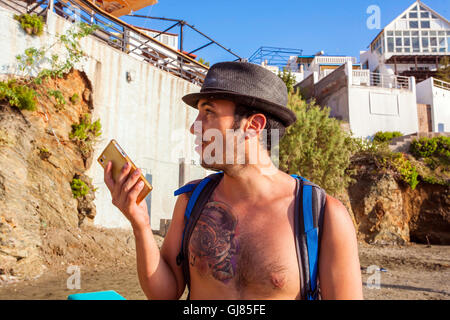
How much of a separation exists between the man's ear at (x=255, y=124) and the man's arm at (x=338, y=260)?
1.91 ft

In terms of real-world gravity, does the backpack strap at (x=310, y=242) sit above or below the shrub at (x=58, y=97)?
below

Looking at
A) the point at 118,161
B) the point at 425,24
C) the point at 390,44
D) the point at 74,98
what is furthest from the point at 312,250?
the point at 425,24

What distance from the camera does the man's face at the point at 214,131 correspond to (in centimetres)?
178

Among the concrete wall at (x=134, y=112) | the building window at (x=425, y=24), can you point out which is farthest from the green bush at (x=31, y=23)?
the building window at (x=425, y=24)

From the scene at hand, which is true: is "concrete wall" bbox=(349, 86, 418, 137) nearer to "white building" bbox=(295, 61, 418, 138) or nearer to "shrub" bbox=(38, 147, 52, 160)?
"white building" bbox=(295, 61, 418, 138)

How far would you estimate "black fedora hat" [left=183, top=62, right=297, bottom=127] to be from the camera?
5.79ft

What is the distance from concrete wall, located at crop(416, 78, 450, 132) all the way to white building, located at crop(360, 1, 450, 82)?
→ 11.7 meters

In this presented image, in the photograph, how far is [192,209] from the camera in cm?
187

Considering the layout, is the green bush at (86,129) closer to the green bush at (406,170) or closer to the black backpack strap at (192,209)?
the black backpack strap at (192,209)

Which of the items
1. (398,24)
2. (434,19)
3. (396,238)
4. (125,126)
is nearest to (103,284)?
(125,126)

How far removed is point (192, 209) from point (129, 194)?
43cm

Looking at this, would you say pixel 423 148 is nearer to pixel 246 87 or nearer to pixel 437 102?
pixel 437 102

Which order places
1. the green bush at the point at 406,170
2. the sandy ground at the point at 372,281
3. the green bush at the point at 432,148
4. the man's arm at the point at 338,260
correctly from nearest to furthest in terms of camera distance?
the man's arm at the point at 338,260 < the sandy ground at the point at 372,281 < the green bush at the point at 406,170 < the green bush at the point at 432,148

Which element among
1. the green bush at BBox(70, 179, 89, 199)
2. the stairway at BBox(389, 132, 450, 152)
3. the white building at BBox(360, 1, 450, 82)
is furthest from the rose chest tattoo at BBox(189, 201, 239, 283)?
the white building at BBox(360, 1, 450, 82)
